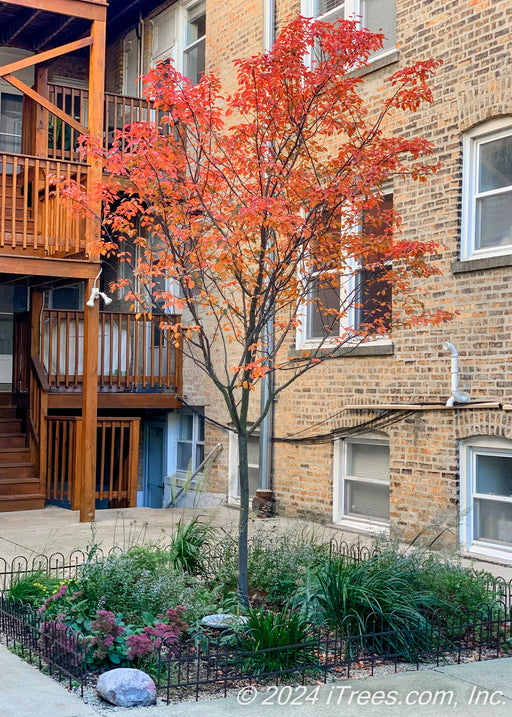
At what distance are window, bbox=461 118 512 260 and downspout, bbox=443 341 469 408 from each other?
3.30 feet

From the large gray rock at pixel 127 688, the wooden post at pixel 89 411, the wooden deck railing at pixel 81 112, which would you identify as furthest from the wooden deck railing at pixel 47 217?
the large gray rock at pixel 127 688

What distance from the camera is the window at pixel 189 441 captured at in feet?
50.8

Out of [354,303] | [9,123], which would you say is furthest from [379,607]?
[9,123]

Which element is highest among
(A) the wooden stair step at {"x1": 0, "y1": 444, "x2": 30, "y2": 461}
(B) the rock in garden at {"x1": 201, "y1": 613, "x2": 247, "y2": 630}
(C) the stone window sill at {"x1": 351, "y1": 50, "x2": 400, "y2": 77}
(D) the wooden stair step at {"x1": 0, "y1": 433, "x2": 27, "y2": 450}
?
(C) the stone window sill at {"x1": 351, "y1": 50, "x2": 400, "y2": 77}

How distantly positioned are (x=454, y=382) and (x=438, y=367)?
437 mm

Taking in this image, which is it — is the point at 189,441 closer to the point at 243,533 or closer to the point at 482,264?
the point at 482,264

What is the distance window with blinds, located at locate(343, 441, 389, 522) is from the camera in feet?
36.6

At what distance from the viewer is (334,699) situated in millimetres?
5008

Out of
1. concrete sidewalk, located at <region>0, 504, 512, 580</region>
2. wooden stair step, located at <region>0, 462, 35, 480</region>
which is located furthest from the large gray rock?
wooden stair step, located at <region>0, 462, 35, 480</region>

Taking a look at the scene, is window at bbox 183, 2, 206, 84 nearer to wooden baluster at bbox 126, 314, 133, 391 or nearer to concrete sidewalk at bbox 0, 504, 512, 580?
wooden baluster at bbox 126, 314, 133, 391

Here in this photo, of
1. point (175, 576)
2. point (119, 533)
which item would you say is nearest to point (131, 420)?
point (119, 533)

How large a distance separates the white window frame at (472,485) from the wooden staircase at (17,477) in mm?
6294

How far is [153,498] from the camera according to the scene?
55.1 ft

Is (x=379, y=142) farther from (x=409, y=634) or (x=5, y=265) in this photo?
(x=5, y=265)
